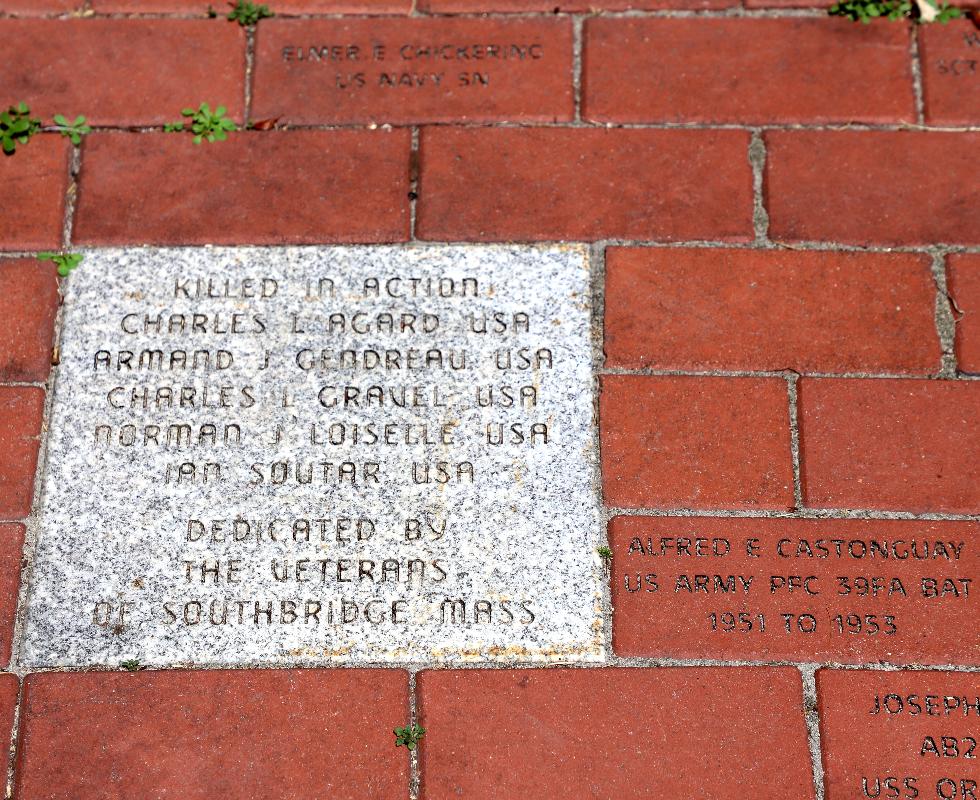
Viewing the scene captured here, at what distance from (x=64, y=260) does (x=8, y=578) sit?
47 cm

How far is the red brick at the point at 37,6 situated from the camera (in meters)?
1.62

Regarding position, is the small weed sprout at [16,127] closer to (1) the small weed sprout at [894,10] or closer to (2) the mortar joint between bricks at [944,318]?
(1) the small weed sprout at [894,10]

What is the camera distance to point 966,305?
1452 millimetres

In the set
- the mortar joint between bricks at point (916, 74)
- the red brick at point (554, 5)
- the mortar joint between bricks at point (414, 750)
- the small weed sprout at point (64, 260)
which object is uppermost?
the red brick at point (554, 5)

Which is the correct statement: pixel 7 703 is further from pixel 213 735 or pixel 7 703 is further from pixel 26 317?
pixel 26 317

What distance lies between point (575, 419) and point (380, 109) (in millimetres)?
595

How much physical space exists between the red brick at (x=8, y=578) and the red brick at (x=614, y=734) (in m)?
0.57

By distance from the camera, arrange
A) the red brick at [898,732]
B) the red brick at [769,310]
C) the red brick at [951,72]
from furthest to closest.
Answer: the red brick at [951,72]
the red brick at [769,310]
the red brick at [898,732]

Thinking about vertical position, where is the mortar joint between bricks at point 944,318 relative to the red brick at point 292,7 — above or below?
below

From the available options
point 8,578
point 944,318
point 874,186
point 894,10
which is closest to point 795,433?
point 944,318

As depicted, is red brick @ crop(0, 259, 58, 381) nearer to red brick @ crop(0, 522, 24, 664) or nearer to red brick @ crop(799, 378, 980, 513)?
red brick @ crop(0, 522, 24, 664)

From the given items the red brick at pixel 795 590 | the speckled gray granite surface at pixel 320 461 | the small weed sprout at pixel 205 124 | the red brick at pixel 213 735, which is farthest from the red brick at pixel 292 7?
the red brick at pixel 213 735

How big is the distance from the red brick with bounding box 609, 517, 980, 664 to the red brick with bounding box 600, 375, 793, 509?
4 centimetres

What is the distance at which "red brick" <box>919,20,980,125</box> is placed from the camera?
5.04ft
